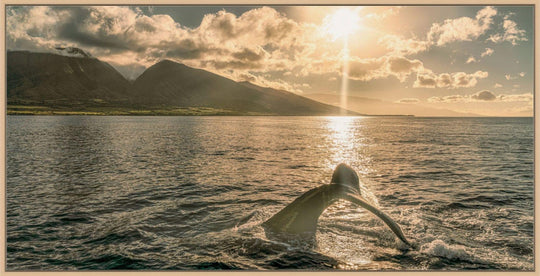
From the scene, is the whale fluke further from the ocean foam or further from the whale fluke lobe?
the ocean foam

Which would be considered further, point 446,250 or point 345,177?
point 446,250

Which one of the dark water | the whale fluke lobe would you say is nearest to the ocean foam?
the dark water

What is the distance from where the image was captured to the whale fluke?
9.84 meters

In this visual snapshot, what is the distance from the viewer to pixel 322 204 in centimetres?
1041

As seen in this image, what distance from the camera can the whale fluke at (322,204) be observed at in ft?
32.3

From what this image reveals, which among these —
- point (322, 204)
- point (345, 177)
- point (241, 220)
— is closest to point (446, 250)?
point (345, 177)

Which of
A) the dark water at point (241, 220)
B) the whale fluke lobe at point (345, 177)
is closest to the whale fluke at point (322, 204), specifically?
the whale fluke lobe at point (345, 177)

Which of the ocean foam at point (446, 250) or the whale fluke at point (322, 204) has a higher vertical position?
the whale fluke at point (322, 204)

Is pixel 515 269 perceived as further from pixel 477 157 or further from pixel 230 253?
pixel 477 157

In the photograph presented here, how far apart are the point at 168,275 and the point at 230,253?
2.50 m

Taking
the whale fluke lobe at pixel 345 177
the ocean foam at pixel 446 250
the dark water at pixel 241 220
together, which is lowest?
the dark water at pixel 241 220

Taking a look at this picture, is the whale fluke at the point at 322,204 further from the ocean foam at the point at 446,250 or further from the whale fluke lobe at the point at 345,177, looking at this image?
the ocean foam at the point at 446,250

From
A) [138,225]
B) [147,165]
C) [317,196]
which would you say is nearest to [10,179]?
[147,165]

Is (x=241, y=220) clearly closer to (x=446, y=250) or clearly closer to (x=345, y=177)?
(x=345, y=177)
